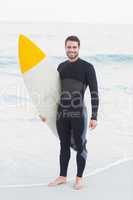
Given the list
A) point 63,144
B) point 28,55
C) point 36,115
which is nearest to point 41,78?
point 28,55

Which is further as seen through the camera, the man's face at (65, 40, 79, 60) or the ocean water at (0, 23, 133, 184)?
the ocean water at (0, 23, 133, 184)

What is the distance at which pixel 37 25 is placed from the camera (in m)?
3.80

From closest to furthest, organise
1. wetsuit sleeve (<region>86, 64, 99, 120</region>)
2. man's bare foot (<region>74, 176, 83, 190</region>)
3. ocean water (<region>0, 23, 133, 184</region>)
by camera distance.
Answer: wetsuit sleeve (<region>86, 64, 99, 120</region>) < man's bare foot (<region>74, 176, 83, 190</region>) < ocean water (<region>0, 23, 133, 184</region>)

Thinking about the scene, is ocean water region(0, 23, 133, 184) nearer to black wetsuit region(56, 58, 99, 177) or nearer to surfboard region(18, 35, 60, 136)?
black wetsuit region(56, 58, 99, 177)

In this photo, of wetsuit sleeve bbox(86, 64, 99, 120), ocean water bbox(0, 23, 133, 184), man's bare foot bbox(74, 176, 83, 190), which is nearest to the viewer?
wetsuit sleeve bbox(86, 64, 99, 120)

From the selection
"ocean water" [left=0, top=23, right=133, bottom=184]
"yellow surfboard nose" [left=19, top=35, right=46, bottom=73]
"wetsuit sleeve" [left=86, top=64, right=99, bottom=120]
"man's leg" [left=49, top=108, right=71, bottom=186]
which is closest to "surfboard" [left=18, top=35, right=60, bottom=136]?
"yellow surfboard nose" [left=19, top=35, right=46, bottom=73]

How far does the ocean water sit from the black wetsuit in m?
0.37

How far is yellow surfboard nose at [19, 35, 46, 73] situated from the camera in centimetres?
274

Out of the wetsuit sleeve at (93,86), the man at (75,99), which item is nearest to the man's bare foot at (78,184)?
the man at (75,99)

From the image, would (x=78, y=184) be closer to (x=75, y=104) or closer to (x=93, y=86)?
(x=75, y=104)

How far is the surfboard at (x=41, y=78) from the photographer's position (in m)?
2.72

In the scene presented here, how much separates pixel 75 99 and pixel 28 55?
0.42m

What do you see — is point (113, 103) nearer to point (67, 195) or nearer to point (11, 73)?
point (11, 73)

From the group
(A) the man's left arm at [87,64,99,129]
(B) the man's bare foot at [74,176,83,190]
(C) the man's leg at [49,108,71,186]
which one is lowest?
(B) the man's bare foot at [74,176,83,190]
